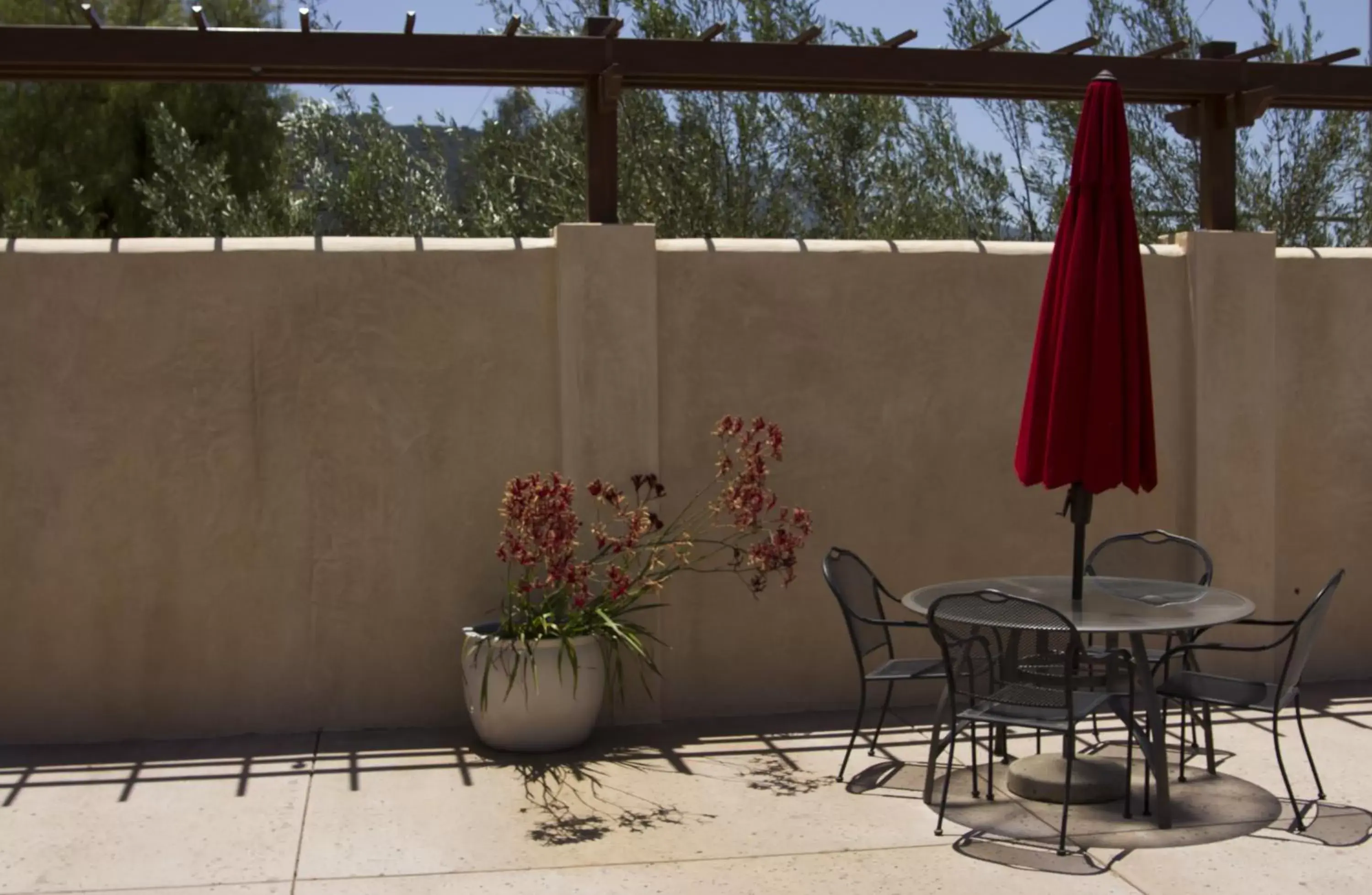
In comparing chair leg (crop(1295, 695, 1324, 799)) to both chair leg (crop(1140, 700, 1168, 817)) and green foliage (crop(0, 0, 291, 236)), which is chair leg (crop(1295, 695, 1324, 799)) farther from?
green foliage (crop(0, 0, 291, 236))

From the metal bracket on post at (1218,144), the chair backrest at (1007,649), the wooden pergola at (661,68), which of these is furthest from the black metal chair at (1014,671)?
the metal bracket on post at (1218,144)

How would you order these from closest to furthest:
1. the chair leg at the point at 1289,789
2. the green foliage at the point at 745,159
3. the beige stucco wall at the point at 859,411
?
the chair leg at the point at 1289,789, the beige stucco wall at the point at 859,411, the green foliage at the point at 745,159

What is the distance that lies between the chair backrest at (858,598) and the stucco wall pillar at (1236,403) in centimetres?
200

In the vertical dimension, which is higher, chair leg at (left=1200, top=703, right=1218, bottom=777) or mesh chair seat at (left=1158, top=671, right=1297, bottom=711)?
mesh chair seat at (left=1158, top=671, right=1297, bottom=711)

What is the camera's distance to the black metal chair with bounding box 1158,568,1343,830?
4844 mm

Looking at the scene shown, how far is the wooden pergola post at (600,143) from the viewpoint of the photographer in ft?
20.7

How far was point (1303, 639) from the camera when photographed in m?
4.89

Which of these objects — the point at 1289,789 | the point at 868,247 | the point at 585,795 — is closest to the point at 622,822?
the point at 585,795

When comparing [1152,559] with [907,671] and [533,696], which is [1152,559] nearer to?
[907,671]

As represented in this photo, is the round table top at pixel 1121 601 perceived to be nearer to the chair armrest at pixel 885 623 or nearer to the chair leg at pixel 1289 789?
the chair armrest at pixel 885 623

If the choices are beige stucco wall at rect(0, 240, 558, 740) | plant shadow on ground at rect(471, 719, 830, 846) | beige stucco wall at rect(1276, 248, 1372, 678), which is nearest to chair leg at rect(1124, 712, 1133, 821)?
plant shadow on ground at rect(471, 719, 830, 846)

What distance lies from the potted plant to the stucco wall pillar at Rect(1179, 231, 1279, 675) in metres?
2.00

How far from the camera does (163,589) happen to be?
244 inches

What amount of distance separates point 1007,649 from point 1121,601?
50 cm
